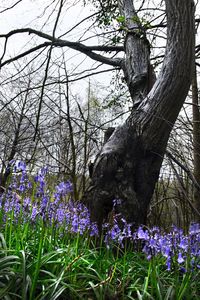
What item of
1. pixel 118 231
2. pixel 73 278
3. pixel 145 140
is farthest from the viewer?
pixel 145 140

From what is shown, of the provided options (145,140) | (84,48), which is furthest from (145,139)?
(84,48)

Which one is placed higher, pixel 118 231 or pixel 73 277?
pixel 118 231

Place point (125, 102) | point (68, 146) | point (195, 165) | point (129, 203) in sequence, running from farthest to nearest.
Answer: point (68, 146) → point (125, 102) → point (195, 165) → point (129, 203)

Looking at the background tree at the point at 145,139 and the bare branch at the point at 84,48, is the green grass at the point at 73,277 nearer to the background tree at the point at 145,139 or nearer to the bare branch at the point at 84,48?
the background tree at the point at 145,139

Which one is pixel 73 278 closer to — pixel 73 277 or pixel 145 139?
pixel 73 277

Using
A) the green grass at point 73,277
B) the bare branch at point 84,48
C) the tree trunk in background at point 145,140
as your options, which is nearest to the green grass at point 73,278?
the green grass at point 73,277

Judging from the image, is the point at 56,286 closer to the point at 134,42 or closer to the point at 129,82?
the point at 129,82

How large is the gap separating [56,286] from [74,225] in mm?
678

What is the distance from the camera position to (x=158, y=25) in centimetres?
527

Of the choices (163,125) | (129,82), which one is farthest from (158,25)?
(163,125)

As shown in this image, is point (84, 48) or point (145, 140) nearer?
point (145, 140)

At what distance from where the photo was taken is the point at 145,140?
3713 millimetres

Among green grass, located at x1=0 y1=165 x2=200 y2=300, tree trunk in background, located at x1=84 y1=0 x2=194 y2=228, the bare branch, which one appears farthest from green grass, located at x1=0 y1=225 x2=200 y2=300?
the bare branch

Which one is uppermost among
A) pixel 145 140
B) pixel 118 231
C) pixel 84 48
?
pixel 84 48
